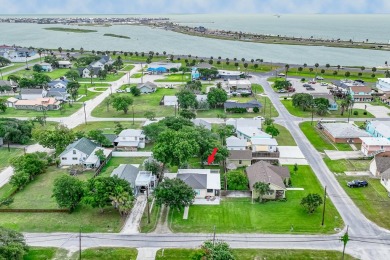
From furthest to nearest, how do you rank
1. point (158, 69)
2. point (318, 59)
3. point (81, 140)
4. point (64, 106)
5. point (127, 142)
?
point (318, 59) < point (158, 69) < point (64, 106) < point (127, 142) < point (81, 140)

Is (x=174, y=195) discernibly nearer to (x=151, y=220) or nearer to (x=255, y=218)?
(x=151, y=220)

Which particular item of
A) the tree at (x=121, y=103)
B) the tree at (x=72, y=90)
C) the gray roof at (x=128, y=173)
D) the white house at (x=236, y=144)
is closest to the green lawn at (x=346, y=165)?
the white house at (x=236, y=144)

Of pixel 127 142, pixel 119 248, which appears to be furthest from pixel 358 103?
pixel 119 248

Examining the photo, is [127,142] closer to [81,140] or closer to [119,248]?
[81,140]

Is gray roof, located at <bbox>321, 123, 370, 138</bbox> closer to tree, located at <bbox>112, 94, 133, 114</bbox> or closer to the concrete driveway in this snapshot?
the concrete driveway

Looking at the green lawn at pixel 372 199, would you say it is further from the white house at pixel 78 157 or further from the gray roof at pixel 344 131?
the white house at pixel 78 157
